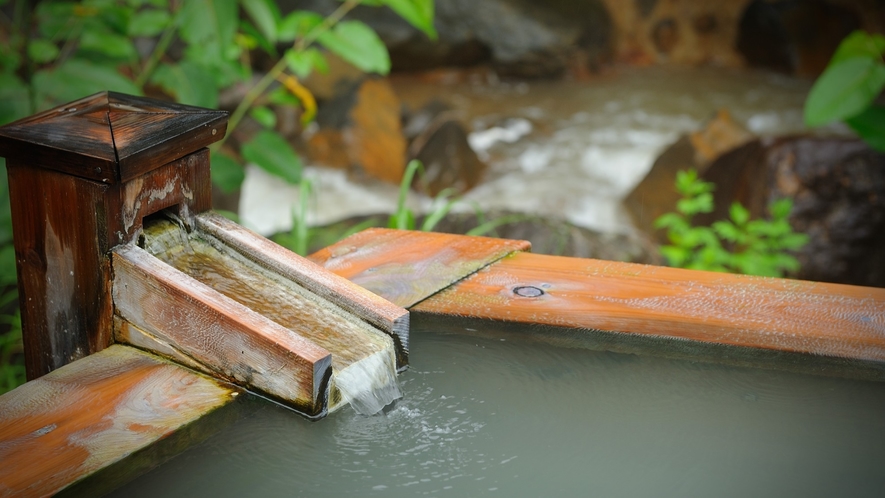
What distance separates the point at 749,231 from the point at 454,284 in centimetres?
274

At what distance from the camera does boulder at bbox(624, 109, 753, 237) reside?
17.2ft

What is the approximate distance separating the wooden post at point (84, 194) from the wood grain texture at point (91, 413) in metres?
0.12

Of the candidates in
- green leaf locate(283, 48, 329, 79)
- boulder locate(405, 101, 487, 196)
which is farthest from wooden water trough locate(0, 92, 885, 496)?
boulder locate(405, 101, 487, 196)

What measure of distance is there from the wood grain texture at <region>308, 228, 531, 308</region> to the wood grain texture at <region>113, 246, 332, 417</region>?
350 millimetres

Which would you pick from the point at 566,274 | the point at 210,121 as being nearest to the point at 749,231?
the point at 566,274

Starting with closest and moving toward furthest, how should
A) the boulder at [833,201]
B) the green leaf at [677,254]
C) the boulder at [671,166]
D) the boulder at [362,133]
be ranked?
1. the green leaf at [677,254]
2. the boulder at [833,201]
3. the boulder at [671,166]
4. the boulder at [362,133]

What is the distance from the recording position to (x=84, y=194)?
1.14 metres

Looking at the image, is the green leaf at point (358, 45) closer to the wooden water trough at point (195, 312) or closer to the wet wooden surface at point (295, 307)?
the wooden water trough at point (195, 312)

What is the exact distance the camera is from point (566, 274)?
4.99 ft

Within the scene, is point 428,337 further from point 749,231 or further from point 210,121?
point 749,231

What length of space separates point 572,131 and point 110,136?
601cm

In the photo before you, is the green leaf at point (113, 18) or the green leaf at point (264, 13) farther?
the green leaf at point (113, 18)

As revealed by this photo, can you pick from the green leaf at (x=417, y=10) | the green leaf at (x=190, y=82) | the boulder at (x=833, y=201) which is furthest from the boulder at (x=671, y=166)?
the green leaf at (x=190, y=82)

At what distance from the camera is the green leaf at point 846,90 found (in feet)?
8.29
